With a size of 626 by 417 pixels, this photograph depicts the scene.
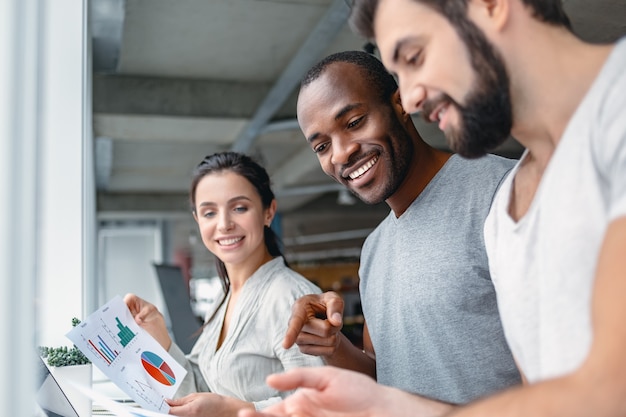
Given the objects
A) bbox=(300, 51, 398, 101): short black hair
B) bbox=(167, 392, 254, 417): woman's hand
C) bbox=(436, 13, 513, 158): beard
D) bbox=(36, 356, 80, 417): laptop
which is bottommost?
bbox=(167, 392, 254, 417): woman's hand

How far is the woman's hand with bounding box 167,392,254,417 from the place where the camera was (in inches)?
64.7

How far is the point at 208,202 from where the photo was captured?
239 cm

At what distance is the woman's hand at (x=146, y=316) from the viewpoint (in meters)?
2.16

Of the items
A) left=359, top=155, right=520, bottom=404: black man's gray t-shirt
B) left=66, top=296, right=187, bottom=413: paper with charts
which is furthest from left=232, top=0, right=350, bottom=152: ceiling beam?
left=66, top=296, right=187, bottom=413: paper with charts

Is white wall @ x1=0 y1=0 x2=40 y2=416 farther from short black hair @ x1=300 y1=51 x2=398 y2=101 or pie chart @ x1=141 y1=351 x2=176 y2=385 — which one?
short black hair @ x1=300 y1=51 x2=398 y2=101

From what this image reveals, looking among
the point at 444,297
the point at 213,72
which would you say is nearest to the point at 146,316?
the point at 444,297

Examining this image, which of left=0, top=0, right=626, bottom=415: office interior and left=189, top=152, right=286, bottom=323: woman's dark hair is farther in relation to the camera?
left=189, top=152, right=286, bottom=323: woman's dark hair

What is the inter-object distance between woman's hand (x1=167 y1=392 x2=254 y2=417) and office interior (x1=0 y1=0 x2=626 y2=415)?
379mm

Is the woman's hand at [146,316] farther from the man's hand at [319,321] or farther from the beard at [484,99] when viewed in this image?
the beard at [484,99]

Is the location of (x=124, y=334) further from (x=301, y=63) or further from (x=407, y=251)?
(x=301, y=63)

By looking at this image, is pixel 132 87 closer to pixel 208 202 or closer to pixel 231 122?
pixel 231 122

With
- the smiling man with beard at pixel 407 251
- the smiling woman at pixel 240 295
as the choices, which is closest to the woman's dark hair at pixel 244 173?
the smiling woman at pixel 240 295

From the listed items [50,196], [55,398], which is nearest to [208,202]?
[50,196]

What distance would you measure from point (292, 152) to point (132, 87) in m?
3.64
